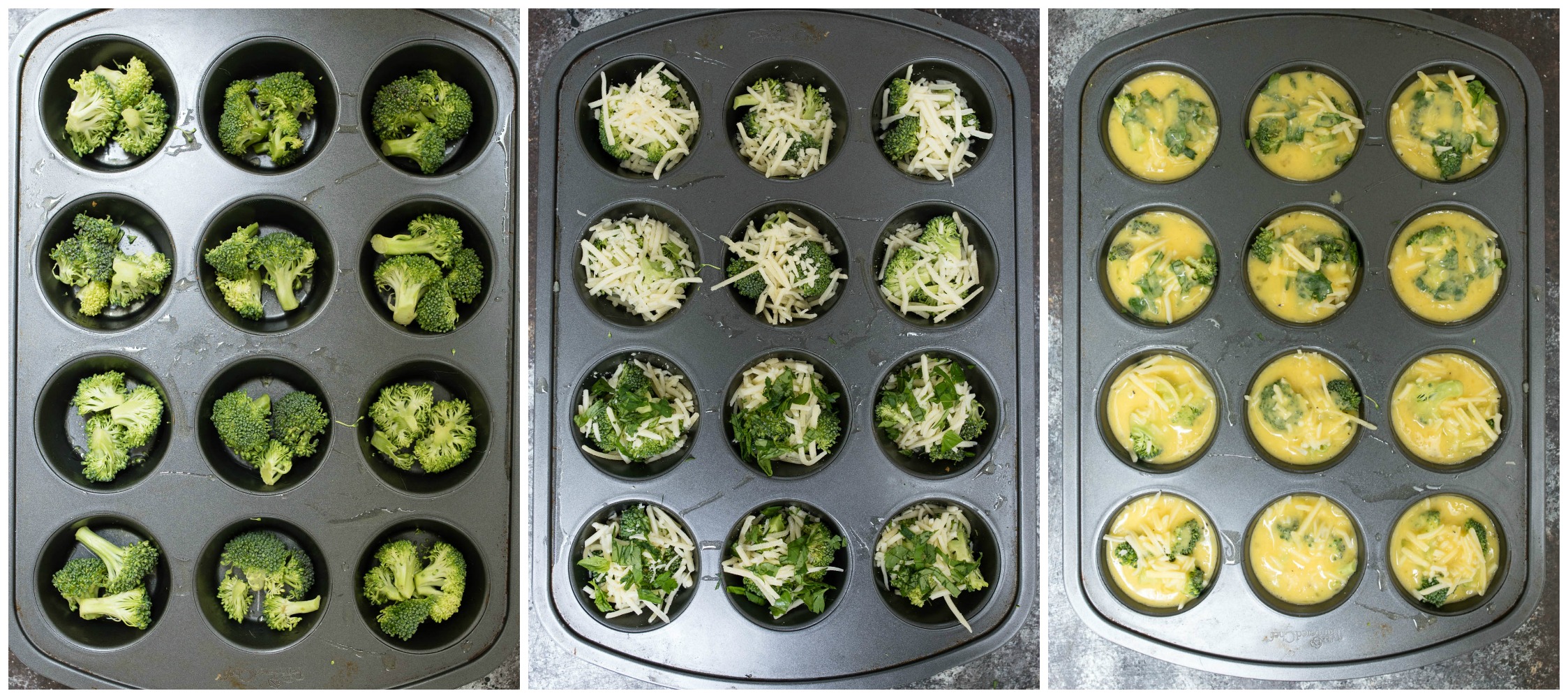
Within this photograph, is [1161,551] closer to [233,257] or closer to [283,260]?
[283,260]

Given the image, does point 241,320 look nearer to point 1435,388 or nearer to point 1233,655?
point 1233,655

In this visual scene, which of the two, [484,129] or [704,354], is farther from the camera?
[484,129]

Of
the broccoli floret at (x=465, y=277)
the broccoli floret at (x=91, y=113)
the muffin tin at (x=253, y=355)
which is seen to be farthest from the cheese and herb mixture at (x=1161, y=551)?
the broccoli floret at (x=91, y=113)

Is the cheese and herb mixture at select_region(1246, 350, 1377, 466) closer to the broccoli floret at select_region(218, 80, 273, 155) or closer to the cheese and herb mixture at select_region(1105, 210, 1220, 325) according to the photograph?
the cheese and herb mixture at select_region(1105, 210, 1220, 325)

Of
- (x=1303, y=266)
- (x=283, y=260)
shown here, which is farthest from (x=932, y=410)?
(x=283, y=260)

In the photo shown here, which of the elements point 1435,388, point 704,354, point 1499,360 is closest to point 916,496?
point 704,354

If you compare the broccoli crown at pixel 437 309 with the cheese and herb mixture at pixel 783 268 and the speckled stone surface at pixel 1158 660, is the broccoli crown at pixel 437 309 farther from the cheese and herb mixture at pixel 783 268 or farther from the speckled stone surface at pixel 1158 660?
the speckled stone surface at pixel 1158 660
